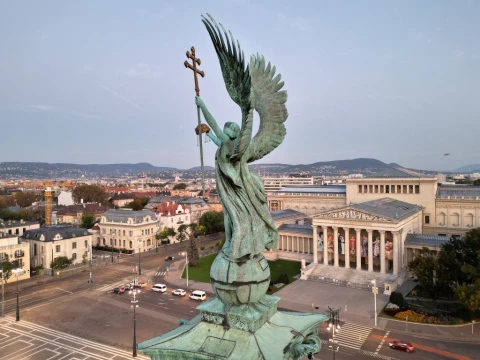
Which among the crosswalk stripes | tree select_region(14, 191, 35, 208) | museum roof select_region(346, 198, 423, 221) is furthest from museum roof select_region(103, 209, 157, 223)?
tree select_region(14, 191, 35, 208)

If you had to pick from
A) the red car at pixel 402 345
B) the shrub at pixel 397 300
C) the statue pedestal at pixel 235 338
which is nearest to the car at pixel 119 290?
the red car at pixel 402 345

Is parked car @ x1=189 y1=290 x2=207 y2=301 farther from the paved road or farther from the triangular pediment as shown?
the triangular pediment

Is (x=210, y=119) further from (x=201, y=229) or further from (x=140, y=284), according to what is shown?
(x=201, y=229)

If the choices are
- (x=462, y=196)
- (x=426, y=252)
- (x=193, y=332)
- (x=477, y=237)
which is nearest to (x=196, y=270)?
(x=426, y=252)

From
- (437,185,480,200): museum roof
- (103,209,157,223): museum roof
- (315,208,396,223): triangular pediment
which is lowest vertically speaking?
(103,209,157,223): museum roof

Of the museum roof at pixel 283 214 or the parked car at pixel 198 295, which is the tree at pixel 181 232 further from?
the parked car at pixel 198 295

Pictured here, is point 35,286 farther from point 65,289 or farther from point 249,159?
point 249,159
